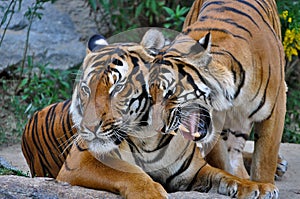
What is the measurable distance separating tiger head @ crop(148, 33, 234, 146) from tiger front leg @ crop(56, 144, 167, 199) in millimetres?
234

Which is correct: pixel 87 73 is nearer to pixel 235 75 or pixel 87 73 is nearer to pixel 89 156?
pixel 89 156

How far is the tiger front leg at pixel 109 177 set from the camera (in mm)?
2928

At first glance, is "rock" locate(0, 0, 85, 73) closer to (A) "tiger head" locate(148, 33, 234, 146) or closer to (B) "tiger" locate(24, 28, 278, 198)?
(B) "tiger" locate(24, 28, 278, 198)

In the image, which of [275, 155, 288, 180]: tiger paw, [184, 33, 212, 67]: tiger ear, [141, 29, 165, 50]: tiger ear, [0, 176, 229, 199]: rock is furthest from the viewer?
[275, 155, 288, 180]: tiger paw

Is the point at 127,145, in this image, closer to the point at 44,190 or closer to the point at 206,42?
the point at 44,190

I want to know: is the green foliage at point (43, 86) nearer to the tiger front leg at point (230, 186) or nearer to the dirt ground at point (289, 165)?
the dirt ground at point (289, 165)

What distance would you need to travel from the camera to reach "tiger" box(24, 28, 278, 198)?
2898mm

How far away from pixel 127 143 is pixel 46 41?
4226mm

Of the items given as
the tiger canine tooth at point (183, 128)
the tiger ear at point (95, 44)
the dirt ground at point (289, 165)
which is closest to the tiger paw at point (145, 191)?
the tiger canine tooth at point (183, 128)

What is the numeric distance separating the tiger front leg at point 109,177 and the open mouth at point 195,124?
299mm

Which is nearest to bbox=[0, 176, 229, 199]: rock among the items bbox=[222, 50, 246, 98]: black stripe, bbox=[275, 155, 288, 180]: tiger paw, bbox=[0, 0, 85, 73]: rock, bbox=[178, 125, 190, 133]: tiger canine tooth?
bbox=[178, 125, 190, 133]: tiger canine tooth

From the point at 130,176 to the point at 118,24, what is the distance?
14.3ft

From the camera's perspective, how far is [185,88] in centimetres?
302

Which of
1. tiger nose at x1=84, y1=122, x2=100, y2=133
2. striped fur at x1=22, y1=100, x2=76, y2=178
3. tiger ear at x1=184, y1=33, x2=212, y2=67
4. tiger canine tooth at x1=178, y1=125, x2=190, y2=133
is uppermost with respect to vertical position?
tiger ear at x1=184, y1=33, x2=212, y2=67
